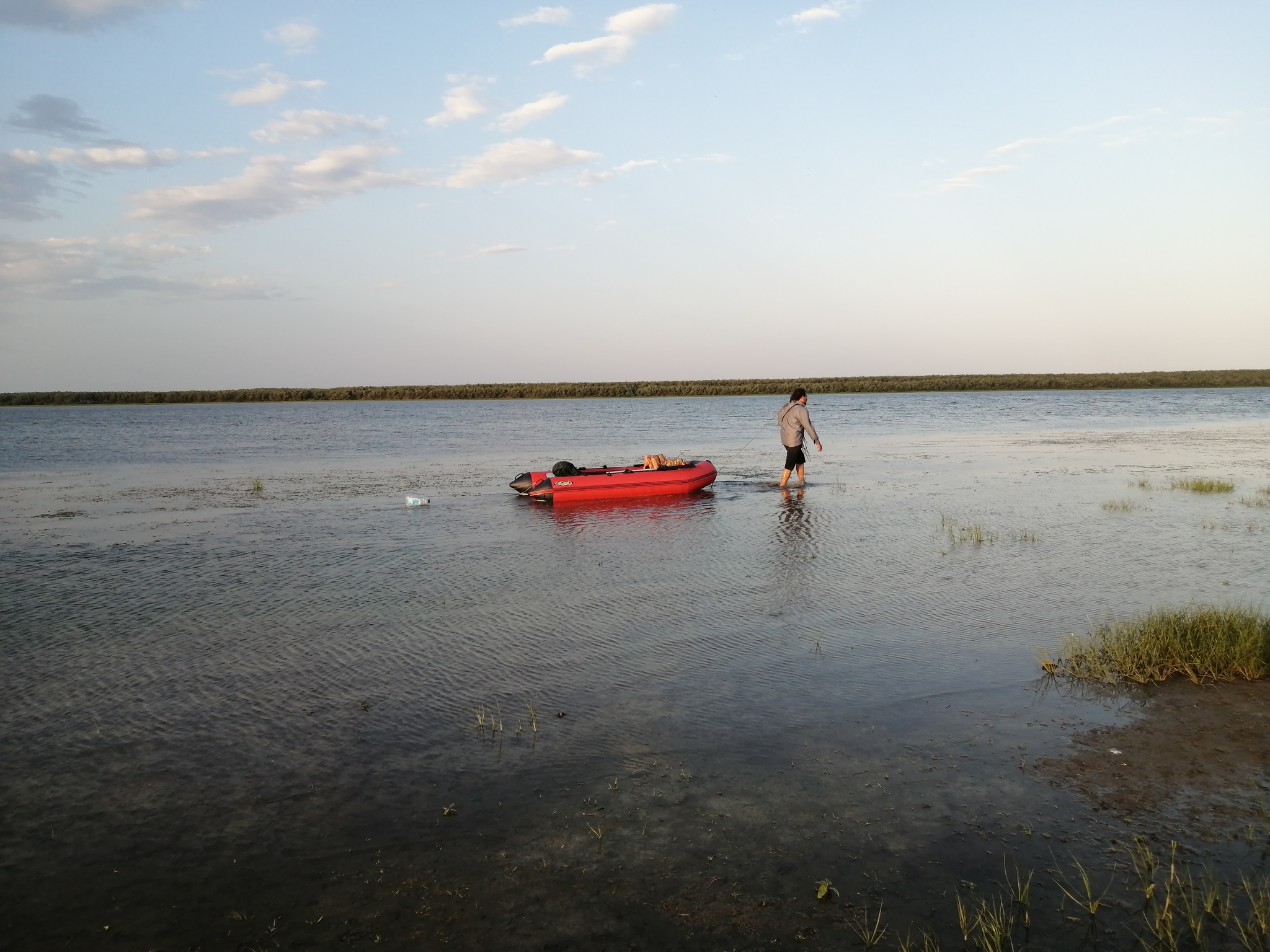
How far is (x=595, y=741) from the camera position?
20.6 feet

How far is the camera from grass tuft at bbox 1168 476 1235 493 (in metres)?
18.0

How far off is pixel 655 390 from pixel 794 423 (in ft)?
352

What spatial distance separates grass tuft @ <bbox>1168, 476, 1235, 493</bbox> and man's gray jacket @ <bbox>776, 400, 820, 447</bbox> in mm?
7282

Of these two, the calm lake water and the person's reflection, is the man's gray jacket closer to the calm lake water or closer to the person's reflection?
the person's reflection

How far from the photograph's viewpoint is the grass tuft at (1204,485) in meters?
18.0

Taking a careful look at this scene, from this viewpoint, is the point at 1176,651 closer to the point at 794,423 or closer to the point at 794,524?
the point at 794,524

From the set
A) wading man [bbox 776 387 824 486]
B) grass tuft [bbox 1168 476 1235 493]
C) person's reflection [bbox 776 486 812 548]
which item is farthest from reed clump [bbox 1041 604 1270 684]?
wading man [bbox 776 387 824 486]

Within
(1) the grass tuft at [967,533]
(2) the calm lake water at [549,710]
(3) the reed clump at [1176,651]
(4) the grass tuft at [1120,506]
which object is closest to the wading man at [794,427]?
(2) the calm lake water at [549,710]

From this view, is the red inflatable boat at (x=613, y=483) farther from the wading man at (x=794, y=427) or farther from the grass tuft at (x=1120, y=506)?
the grass tuft at (x=1120, y=506)

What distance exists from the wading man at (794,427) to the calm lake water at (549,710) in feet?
7.49

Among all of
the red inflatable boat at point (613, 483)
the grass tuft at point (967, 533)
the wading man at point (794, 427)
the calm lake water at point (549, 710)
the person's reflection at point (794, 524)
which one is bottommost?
the calm lake water at point (549, 710)

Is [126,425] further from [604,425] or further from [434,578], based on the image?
[434,578]

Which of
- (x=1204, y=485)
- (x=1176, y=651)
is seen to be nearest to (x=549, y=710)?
(x=1176, y=651)

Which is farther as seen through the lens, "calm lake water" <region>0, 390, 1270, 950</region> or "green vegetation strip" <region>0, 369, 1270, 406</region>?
"green vegetation strip" <region>0, 369, 1270, 406</region>
